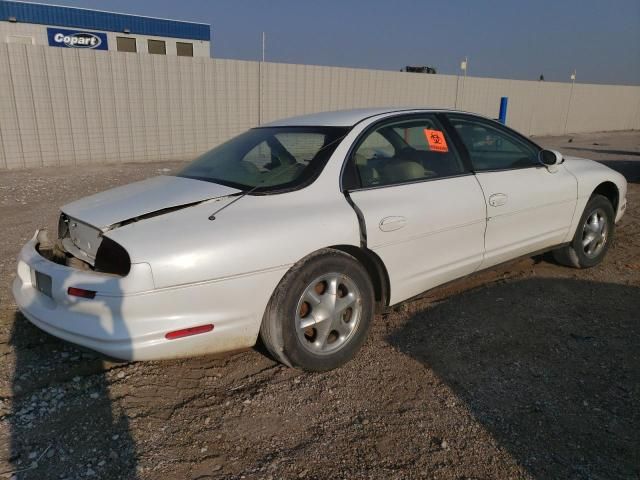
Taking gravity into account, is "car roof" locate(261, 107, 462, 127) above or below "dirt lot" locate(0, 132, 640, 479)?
above

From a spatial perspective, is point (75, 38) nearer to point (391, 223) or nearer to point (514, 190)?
point (514, 190)

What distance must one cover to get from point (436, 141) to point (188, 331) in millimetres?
2193

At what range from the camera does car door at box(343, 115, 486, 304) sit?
3.09m

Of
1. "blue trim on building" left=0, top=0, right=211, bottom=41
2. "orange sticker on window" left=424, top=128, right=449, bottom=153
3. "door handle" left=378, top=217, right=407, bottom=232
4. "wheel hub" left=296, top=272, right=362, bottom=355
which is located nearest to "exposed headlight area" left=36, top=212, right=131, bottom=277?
"wheel hub" left=296, top=272, right=362, bottom=355

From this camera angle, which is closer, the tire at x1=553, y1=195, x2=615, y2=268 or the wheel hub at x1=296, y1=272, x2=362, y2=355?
the wheel hub at x1=296, y1=272, x2=362, y2=355

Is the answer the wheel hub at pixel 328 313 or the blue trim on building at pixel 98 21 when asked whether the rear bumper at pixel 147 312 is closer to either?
the wheel hub at pixel 328 313

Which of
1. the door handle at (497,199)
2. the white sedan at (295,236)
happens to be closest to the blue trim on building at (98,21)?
the white sedan at (295,236)

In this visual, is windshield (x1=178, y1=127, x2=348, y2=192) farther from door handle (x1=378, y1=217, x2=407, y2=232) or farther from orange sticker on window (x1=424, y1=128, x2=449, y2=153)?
orange sticker on window (x1=424, y1=128, x2=449, y2=153)

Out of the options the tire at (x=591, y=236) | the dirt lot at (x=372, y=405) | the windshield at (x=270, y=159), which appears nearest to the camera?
the dirt lot at (x=372, y=405)

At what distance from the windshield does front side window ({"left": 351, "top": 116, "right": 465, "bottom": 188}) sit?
0.77 feet

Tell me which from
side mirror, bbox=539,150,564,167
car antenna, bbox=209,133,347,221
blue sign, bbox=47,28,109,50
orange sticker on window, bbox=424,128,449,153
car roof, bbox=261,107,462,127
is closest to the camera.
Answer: car antenna, bbox=209,133,347,221

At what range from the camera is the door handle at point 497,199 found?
3.65 m

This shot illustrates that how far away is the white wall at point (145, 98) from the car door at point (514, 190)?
9.80 metres

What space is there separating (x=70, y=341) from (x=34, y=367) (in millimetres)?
679
